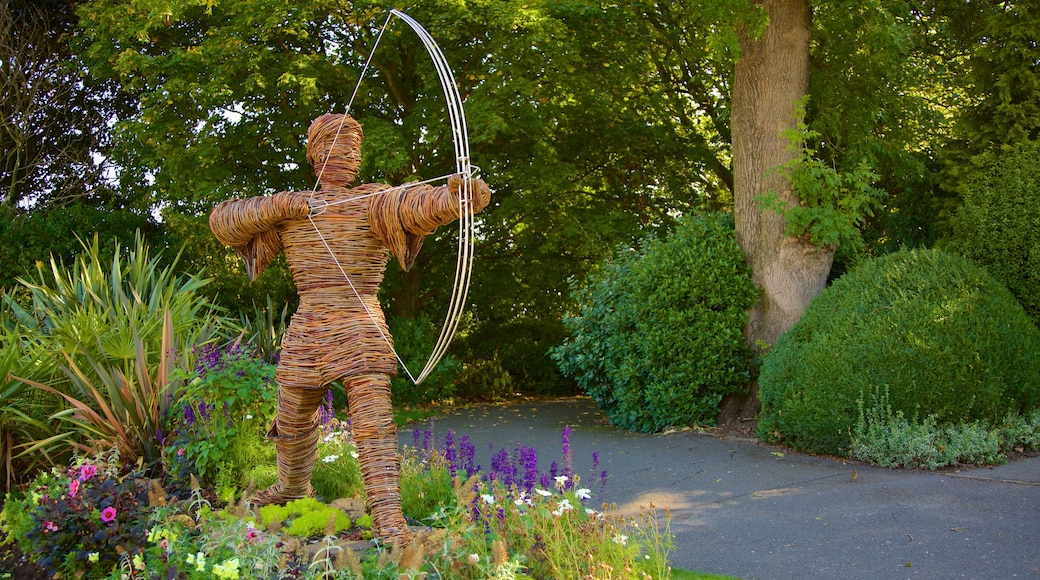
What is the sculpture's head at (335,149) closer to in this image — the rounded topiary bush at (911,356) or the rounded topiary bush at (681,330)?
the rounded topiary bush at (911,356)

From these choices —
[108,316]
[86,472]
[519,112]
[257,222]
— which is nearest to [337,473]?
[86,472]

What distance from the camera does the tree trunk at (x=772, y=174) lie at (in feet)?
31.2

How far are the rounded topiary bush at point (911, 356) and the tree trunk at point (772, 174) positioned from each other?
1073 millimetres

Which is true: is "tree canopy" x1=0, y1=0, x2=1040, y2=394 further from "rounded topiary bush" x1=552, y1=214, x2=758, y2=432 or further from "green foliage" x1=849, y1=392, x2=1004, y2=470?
"green foliage" x1=849, y1=392, x2=1004, y2=470

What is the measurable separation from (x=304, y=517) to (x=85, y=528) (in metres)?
1.04

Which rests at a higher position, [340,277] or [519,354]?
[340,277]

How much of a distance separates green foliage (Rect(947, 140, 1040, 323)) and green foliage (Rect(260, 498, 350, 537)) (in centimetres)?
717

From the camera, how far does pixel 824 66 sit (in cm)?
1053

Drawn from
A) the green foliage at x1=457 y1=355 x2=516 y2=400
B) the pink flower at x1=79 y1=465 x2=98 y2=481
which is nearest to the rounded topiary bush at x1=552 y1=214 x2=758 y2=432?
the green foliage at x1=457 y1=355 x2=516 y2=400

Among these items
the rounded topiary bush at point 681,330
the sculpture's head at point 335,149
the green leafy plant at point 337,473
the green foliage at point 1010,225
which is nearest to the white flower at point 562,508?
the green leafy plant at point 337,473

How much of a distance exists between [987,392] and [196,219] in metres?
9.68

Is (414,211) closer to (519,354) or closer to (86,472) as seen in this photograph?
(86,472)

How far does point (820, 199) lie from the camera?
376 inches

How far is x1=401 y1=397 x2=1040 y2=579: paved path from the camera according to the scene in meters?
4.72
